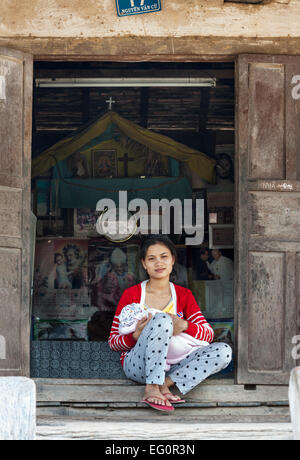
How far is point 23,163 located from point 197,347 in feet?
5.43

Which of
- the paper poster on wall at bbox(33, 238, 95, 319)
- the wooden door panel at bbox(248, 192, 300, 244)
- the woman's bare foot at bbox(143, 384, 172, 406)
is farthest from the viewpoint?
the paper poster on wall at bbox(33, 238, 95, 319)

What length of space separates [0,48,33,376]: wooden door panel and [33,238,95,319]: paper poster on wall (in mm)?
2139

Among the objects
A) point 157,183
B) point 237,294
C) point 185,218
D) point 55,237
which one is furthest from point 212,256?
point 237,294

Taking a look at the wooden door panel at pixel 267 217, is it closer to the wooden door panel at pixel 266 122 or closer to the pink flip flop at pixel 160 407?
the wooden door panel at pixel 266 122

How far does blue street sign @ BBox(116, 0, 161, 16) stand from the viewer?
4938 mm

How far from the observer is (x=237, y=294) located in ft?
16.0

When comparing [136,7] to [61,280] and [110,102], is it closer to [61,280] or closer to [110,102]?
[110,102]

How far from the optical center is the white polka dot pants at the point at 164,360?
4.30 meters

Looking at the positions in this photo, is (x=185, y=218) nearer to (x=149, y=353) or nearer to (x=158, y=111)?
(x=158, y=111)

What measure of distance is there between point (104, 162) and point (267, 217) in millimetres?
2832

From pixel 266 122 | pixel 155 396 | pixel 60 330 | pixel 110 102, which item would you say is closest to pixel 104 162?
pixel 110 102

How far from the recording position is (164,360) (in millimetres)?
4309

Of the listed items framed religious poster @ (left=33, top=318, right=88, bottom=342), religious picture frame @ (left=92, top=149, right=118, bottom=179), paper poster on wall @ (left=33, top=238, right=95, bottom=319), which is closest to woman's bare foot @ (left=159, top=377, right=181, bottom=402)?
framed religious poster @ (left=33, top=318, right=88, bottom=342)

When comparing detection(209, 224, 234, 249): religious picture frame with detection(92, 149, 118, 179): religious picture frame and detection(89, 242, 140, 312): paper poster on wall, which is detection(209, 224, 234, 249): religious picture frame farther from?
detection(92, 149, 118, 179): religious picture frame
